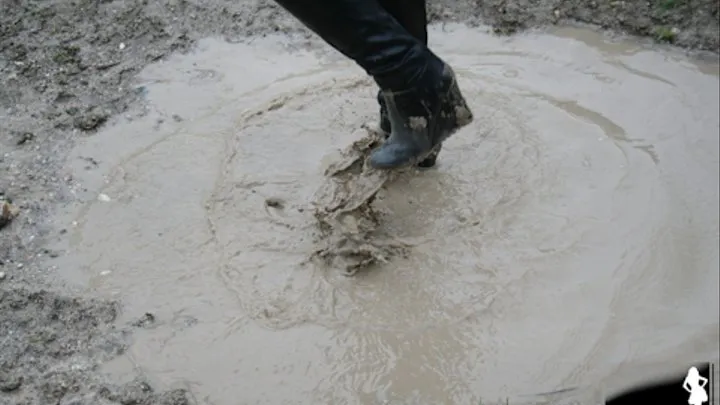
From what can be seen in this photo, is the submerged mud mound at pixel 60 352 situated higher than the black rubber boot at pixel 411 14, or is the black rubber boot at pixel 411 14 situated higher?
the black rubber boot at pixel 411 14

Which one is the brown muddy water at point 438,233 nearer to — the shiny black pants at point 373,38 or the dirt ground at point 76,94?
the dirt ground at point 76,94

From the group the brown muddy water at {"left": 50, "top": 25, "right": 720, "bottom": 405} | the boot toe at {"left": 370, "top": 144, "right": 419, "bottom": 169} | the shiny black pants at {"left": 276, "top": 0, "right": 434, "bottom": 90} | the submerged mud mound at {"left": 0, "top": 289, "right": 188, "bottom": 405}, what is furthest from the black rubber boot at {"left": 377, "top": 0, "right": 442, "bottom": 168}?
the submerged mud mound at {"left": 0, "top": 289, "right": 188, "bottom": 405}

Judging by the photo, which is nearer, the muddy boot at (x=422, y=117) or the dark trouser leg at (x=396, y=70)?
the dark trouser leg at (x=396, y=70)

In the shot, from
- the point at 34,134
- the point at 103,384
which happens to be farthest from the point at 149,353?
the point at 34,134

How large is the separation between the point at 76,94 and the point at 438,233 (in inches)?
62.6

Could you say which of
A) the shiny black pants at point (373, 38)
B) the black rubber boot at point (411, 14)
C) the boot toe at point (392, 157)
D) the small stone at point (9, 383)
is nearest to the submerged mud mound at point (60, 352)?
the small stone at point (9, 383)

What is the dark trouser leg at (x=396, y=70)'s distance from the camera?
227 cm

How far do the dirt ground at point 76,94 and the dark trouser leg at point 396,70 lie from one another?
89cm

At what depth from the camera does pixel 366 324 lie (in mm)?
2348

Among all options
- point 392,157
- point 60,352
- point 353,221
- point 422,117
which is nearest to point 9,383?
point 60,352

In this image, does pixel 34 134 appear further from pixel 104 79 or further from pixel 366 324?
pixel 366 324

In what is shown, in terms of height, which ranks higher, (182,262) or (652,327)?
(652,327)

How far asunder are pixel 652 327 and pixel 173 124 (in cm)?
181

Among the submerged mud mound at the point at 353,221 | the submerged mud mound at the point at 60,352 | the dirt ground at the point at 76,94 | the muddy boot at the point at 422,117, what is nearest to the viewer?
the submerged mud mound at the point at 60,352
